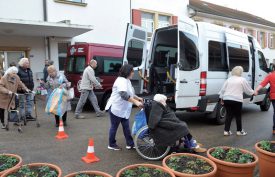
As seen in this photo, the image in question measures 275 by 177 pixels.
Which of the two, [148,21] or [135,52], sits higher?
[148,21]

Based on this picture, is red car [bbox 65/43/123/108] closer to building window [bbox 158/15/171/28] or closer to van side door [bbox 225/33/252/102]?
van side door [bbox 225/33/252/102]

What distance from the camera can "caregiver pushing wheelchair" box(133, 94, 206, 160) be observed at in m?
4.38

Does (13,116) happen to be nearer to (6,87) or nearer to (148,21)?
(6,87)

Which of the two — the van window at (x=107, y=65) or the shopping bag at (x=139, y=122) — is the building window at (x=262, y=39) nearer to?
the van window at (x=107, y=65)

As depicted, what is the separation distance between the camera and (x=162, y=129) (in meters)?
4.40

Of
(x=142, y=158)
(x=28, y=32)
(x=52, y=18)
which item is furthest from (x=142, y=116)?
(x=52, y=18)

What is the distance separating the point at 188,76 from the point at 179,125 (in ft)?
6.44

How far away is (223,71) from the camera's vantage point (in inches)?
283

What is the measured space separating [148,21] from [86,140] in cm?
1152

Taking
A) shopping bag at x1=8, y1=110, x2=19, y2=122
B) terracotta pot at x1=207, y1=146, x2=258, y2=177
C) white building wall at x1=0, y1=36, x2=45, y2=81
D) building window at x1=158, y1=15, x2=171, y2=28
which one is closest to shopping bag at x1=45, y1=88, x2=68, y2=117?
shopping bag at x1=8, y1=110, x2=19, y2=122

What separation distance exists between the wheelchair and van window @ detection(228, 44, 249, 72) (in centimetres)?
372

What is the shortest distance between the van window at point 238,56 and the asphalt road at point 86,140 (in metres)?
1.70

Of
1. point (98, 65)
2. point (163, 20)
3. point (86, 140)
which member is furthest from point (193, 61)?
point (163, 20)

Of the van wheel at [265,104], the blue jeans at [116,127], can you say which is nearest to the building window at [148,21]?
the van wheel at [265,104]
